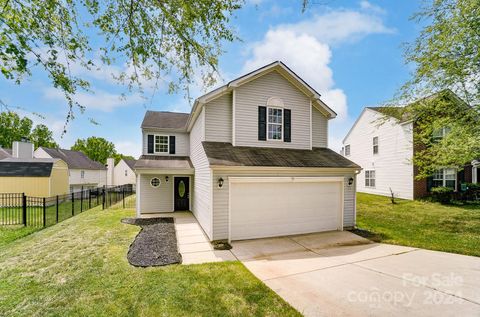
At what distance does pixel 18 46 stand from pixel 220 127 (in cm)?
647

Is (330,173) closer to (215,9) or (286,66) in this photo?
(286,66)

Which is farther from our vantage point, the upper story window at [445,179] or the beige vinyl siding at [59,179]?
the beige vinyl siding at [59,179]

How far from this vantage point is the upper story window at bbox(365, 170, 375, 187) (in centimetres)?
1883

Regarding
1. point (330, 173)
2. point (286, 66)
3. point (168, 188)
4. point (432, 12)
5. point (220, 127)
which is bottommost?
point (168, 188)

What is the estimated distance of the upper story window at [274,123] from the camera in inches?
380

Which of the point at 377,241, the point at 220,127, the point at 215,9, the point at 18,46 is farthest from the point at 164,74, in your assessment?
the point at 377,241

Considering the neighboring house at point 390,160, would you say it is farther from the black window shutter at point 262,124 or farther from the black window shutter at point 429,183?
the black window shutter at point 262,124

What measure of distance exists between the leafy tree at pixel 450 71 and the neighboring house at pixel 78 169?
34.1m

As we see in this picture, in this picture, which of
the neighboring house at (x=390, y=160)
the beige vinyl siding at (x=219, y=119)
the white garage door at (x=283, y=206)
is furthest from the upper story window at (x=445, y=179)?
the beige vinyl siding at (x=219, y=119)

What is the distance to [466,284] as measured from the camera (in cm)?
442

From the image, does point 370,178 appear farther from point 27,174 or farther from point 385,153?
point 27,174

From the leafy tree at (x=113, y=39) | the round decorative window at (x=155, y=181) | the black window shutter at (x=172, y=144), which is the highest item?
the leafy tree at (x=113, y=39)

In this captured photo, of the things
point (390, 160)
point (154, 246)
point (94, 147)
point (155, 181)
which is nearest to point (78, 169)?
point (155, 181)

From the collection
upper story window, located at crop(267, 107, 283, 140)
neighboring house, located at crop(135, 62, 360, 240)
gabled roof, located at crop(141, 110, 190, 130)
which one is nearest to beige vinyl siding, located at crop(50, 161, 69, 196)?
gabled roof, located at crop(141, 110, 190, 130)
